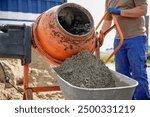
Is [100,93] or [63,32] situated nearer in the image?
[100,93]

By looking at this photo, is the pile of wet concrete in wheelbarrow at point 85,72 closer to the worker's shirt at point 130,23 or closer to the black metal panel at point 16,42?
the black metal panel at point 16,42

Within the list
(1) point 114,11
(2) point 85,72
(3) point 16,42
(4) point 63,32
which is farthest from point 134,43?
(3) point 16,42

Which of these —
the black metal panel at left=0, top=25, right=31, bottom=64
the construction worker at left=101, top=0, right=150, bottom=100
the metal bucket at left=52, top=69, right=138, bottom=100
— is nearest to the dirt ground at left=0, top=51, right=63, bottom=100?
the construction worker at left=101, top=0, right=150, bottom=100

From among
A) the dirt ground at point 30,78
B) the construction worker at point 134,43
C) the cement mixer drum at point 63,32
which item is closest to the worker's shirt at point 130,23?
the construction worker at point 134,43

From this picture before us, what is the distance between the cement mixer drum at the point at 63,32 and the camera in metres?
2.96

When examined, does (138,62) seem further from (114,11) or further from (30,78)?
(30,78)

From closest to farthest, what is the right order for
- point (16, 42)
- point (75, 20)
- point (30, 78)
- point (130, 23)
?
point (16, 42), point (75, 20), point (130, 23), point (30, 78)

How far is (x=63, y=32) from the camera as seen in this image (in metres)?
2.92

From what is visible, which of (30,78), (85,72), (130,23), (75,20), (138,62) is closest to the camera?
(85,72)

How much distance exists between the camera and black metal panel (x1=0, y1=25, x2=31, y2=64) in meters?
2.86

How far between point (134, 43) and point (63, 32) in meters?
0.96

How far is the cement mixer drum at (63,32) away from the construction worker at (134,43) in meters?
0.50

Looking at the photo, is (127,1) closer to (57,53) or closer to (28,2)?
(57,53)

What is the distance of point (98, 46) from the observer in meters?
3.21
